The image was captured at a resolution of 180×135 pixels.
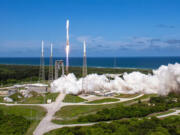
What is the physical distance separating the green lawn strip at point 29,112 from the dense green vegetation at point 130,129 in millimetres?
7598

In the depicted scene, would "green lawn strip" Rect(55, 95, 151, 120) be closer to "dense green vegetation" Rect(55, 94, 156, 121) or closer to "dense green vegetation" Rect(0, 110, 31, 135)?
"dense green vegetation" Rect(55, 94, 156, 121)

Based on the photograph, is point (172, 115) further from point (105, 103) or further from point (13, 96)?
point (13, 96)

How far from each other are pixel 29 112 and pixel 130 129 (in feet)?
63.9

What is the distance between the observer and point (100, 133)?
87.7 feet

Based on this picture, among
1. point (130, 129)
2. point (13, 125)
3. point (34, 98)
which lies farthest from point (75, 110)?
point (130, 129)

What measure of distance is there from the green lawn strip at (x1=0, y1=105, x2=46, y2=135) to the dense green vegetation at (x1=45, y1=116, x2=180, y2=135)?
299 inches

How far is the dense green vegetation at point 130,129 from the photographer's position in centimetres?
2728

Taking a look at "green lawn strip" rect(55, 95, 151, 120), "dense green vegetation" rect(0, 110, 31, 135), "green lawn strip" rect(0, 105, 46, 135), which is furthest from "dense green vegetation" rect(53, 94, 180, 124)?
"dense green vegetation" rect(0, 110, 31, 135)

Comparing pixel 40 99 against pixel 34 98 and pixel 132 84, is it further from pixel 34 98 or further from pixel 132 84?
pixel 132 84

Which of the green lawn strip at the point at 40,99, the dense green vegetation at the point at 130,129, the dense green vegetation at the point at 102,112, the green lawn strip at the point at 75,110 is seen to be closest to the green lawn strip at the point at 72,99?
the green lawn strip at the point at 40,99

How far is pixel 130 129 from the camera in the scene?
93.8 ft

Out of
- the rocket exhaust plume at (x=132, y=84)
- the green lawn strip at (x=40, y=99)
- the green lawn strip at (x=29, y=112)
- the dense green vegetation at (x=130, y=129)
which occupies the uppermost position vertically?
the rocket exhaust plume at (x=132, y=84)

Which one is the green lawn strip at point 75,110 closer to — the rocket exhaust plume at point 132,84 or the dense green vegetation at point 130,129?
the dense green vegetation at point 130,129

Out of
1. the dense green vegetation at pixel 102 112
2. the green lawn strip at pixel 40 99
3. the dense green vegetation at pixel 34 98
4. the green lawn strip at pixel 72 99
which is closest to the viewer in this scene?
the dense green vegetation at pixel 102 112
